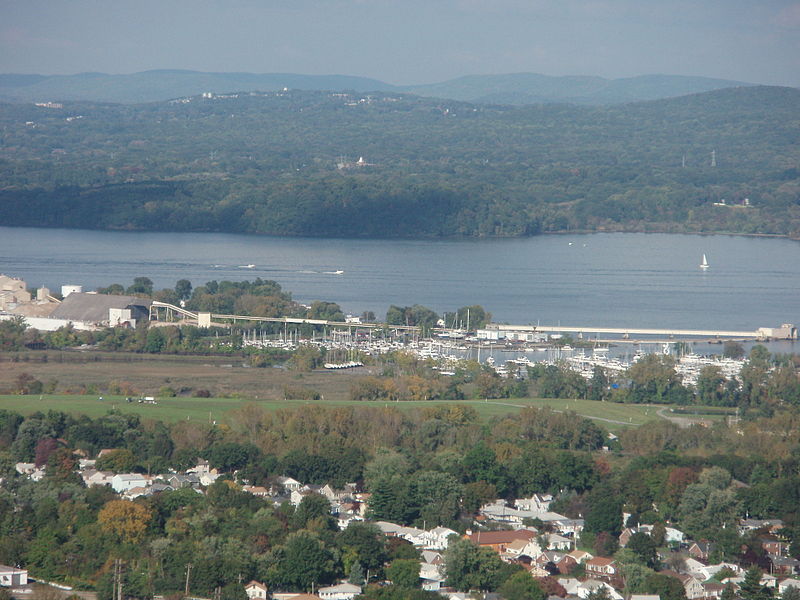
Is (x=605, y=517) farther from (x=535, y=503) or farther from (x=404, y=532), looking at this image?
(x=404, y=532)

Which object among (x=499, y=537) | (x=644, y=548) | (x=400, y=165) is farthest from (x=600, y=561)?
(x=400, y=165)

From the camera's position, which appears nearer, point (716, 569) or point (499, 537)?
point (716, 569)

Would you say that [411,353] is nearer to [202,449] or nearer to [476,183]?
[202,449]

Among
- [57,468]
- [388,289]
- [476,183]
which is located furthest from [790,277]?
[57,468]

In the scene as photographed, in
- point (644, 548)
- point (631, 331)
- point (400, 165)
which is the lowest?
point (644, 548)

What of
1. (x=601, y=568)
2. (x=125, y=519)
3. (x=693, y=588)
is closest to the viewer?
(x=693, y=588)

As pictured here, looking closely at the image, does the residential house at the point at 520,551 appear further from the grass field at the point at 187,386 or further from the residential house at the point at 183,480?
the grass field at the point at 187,386
